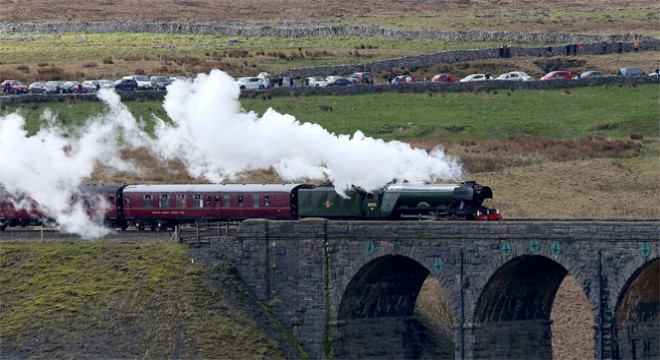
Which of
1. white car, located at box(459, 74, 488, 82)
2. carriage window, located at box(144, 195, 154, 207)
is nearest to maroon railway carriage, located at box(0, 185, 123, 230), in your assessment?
carriage window, located at box(144, 195, 154, 207)

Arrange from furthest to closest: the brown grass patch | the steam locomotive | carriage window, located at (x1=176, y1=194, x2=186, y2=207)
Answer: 1. the brown grass patch
2. carriage window, located at (x1=176, y1=194, x2=186, y2=207)
3. the steam locomotive

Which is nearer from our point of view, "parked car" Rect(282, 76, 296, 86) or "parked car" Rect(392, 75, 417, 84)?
"parked car" Rect(392, 75, 417, 84)

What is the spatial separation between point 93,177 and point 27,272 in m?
19.8

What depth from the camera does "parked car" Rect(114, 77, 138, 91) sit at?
4642 inches

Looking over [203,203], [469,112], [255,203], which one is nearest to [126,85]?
[469,112]

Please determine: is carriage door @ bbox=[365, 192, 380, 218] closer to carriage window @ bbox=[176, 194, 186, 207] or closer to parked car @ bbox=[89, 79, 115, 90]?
carriage window @ bbox=[176, 194, 186, 207]

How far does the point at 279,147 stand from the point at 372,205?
560 cm

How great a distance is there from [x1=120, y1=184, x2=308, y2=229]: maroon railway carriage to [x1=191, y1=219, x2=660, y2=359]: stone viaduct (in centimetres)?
368

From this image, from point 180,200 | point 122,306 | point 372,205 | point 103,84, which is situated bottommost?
point 122,306

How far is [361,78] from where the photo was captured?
119375mm

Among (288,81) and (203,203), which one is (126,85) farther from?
(203,203)

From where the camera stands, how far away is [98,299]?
70625 mm

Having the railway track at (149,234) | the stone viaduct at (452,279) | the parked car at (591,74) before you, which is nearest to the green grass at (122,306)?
the railway track at (149,234)

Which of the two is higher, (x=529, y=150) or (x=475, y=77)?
(x=475, y=77)
